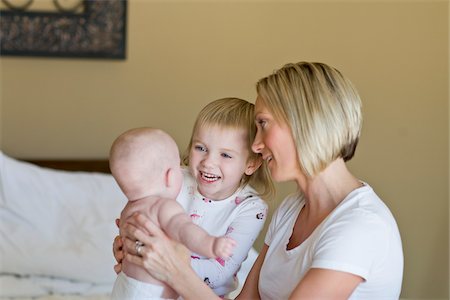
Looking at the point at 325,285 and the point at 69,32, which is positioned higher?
the point at 69,32

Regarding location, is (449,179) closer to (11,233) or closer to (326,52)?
(326,52)

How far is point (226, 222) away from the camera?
1.78 metres

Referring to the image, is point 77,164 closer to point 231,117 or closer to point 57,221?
point 57,221

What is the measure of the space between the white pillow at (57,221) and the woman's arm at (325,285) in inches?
56.5

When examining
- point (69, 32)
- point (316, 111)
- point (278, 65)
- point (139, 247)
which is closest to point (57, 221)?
point (69, 32)

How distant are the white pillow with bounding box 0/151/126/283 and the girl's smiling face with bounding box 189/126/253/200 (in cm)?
111

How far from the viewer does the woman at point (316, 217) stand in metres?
1.46

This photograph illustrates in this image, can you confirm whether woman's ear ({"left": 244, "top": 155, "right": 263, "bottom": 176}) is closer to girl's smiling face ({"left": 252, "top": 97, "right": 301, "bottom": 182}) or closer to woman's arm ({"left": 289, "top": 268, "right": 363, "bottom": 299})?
girl's smiling face ({"left": 252, "top": 97, "right": 301, "bottom": 182})

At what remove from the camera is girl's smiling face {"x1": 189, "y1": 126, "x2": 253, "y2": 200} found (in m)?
1.77

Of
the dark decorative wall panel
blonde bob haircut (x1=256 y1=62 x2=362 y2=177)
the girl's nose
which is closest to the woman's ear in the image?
the girl's nose

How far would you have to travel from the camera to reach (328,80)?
1607mm

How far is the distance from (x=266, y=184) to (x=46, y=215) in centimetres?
153

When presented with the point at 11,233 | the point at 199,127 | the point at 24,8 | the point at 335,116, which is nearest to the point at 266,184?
the point at 199,127

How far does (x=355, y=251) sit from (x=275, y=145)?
33 cm
